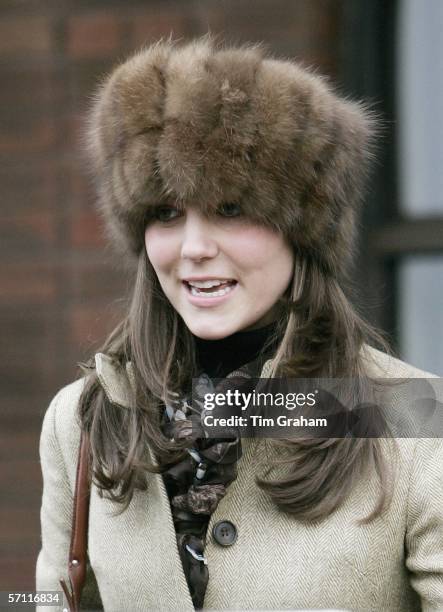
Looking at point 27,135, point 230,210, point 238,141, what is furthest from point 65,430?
point 27,135

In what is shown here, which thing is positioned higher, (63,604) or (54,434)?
(54,434)

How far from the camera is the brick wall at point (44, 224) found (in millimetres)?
3613

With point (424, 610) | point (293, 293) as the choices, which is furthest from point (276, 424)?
point (424, 610)

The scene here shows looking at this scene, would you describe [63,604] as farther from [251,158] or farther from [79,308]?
[79,308]

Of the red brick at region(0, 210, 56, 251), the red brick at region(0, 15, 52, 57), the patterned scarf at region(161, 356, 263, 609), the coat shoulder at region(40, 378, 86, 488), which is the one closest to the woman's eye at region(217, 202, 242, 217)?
the patterned scarf at region(161, 356, 263, 609)

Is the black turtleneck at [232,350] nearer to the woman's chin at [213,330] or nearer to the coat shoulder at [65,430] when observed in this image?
the woman's chin at [213,330]

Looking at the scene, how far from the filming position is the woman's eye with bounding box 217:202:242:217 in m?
2.07

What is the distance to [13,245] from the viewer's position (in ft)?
12.1

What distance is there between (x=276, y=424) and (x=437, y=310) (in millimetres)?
1771

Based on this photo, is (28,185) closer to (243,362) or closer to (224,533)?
(243,362)

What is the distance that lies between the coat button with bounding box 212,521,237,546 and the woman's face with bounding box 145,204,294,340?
34 centimetres

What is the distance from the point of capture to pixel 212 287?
82.6 inches

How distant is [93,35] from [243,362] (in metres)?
1.76

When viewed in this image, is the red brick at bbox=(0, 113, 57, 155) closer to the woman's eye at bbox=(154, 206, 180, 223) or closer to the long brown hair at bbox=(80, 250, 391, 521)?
the long brown hair at bbox=(80, 250, 391, 521)
